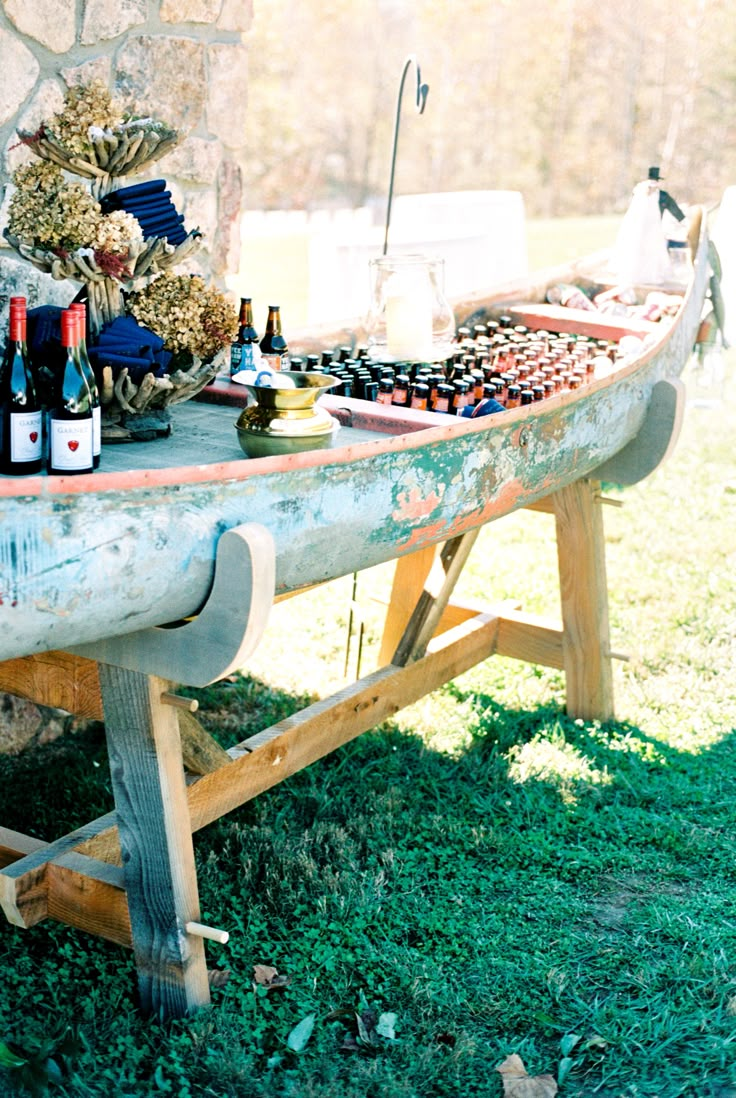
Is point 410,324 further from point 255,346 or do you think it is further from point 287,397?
point 287,397

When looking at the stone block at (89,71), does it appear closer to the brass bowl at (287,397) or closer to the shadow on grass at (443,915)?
the brass bowl at (287,397)

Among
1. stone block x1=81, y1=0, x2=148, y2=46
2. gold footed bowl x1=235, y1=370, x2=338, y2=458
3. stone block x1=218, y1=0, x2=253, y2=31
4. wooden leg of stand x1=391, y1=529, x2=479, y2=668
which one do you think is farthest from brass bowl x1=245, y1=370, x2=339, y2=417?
stone block x1=218, y1=0, x2=253, y2=31

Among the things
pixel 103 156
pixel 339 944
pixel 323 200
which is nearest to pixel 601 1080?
pixel 339 944

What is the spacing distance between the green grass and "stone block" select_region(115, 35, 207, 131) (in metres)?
1.65

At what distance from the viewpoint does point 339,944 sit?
2.63 meters

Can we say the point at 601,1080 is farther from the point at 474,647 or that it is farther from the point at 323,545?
the point at 474,647

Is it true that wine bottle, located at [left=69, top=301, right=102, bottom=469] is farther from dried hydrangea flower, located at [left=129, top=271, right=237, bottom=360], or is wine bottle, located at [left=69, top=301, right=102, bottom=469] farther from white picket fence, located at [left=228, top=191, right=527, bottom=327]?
white picket fence, located at [left=228, top=191, right=527, bottom=327]

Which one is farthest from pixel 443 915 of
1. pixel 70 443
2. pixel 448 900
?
pixel 70 443

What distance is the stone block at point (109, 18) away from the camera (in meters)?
2.99

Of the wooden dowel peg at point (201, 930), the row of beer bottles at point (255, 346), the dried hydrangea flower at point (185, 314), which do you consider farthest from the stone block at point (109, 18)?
the wooden dowel peg at point (201, 930)

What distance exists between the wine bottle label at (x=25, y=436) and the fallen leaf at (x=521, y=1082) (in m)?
1.37

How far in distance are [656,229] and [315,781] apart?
228 cm

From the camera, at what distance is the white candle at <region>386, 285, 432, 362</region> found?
3127 mm

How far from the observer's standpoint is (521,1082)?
226cm
